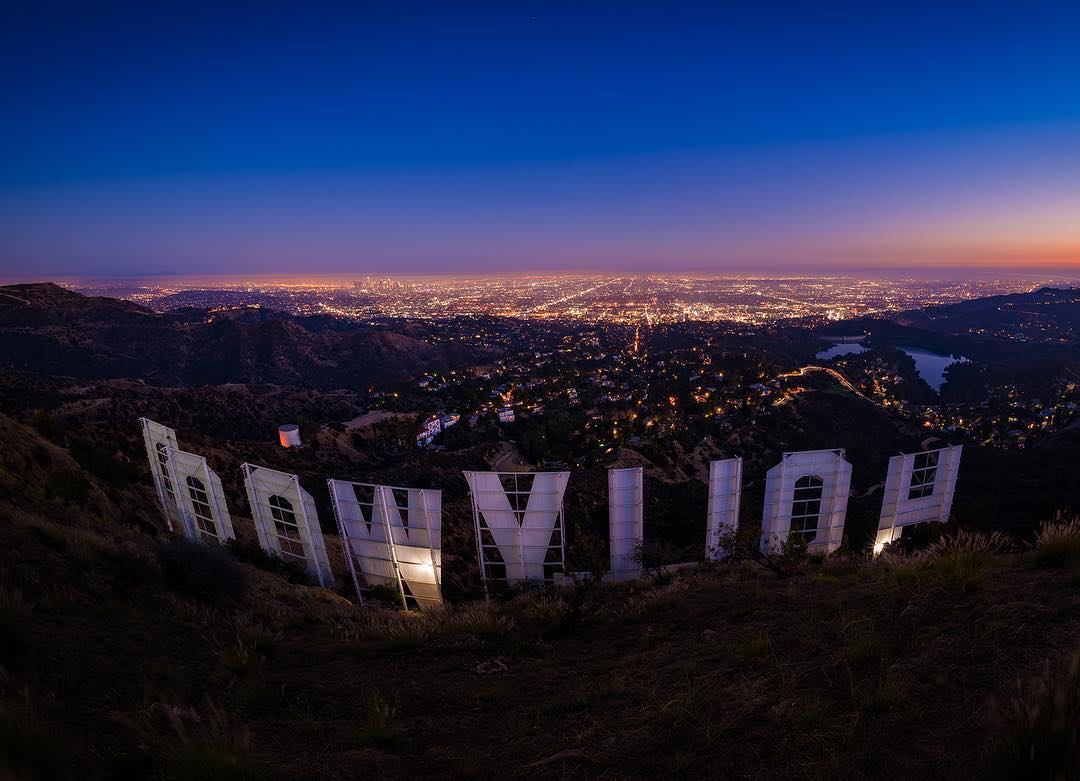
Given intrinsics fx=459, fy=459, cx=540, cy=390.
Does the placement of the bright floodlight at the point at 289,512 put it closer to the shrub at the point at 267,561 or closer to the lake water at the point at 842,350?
the shrub at the point at 267,561

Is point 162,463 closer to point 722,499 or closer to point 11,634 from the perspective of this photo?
point 11,634

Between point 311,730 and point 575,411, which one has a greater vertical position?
point 311,730

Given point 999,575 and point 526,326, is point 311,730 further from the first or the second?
point 526,326

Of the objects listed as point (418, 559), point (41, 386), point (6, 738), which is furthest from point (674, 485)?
point (41, 386)

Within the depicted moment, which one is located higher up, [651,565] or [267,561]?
[267,561]

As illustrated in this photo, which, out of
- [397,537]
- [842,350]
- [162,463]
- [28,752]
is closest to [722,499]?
[397,537]

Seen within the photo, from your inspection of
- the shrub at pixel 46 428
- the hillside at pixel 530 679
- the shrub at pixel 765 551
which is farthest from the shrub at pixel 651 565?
the shrub at pixel 46 428
